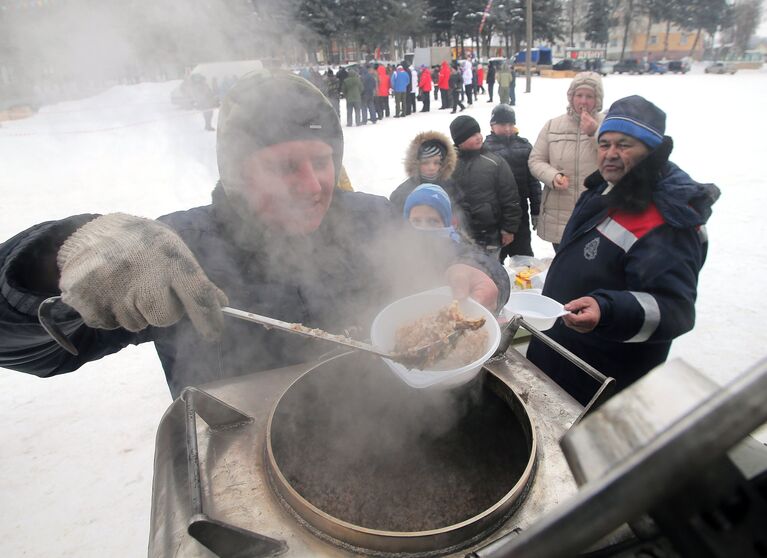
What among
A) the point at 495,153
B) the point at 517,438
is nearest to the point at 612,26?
the point at 495,153

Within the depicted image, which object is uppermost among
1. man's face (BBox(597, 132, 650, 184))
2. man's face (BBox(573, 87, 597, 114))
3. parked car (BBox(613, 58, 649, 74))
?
man's face (BBox(573, 87, 597, 114))

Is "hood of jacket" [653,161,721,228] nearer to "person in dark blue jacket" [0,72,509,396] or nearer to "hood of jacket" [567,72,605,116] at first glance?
"person in dark blue jacket" [0,72,509,396]

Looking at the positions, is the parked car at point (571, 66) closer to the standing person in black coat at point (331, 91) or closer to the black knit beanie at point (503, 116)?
the standing person in black coat at point (331, 91)

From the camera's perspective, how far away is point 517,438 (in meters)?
1.35

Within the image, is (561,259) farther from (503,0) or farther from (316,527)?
(503,0)

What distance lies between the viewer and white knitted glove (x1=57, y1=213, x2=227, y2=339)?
1074 millimetres

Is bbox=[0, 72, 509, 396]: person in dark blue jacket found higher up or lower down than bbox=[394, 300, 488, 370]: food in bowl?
higher up

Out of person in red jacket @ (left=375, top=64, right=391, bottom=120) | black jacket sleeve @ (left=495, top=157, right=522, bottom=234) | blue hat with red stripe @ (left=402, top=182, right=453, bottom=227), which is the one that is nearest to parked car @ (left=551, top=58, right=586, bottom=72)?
person in red jacket @ (left=375, top=64, right=391, bottom=120)

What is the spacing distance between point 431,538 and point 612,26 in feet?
184

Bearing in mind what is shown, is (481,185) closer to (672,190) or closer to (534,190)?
(534,190)

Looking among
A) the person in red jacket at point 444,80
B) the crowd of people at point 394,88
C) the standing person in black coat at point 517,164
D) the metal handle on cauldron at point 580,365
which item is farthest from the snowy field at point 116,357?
the person in red jacket at point 444,80

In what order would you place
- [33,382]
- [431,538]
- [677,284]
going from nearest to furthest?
→ [431,538] < [677,284] < [33,382]

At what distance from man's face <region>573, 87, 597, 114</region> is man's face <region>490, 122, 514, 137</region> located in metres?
0.85

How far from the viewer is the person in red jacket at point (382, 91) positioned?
13.7 metres
